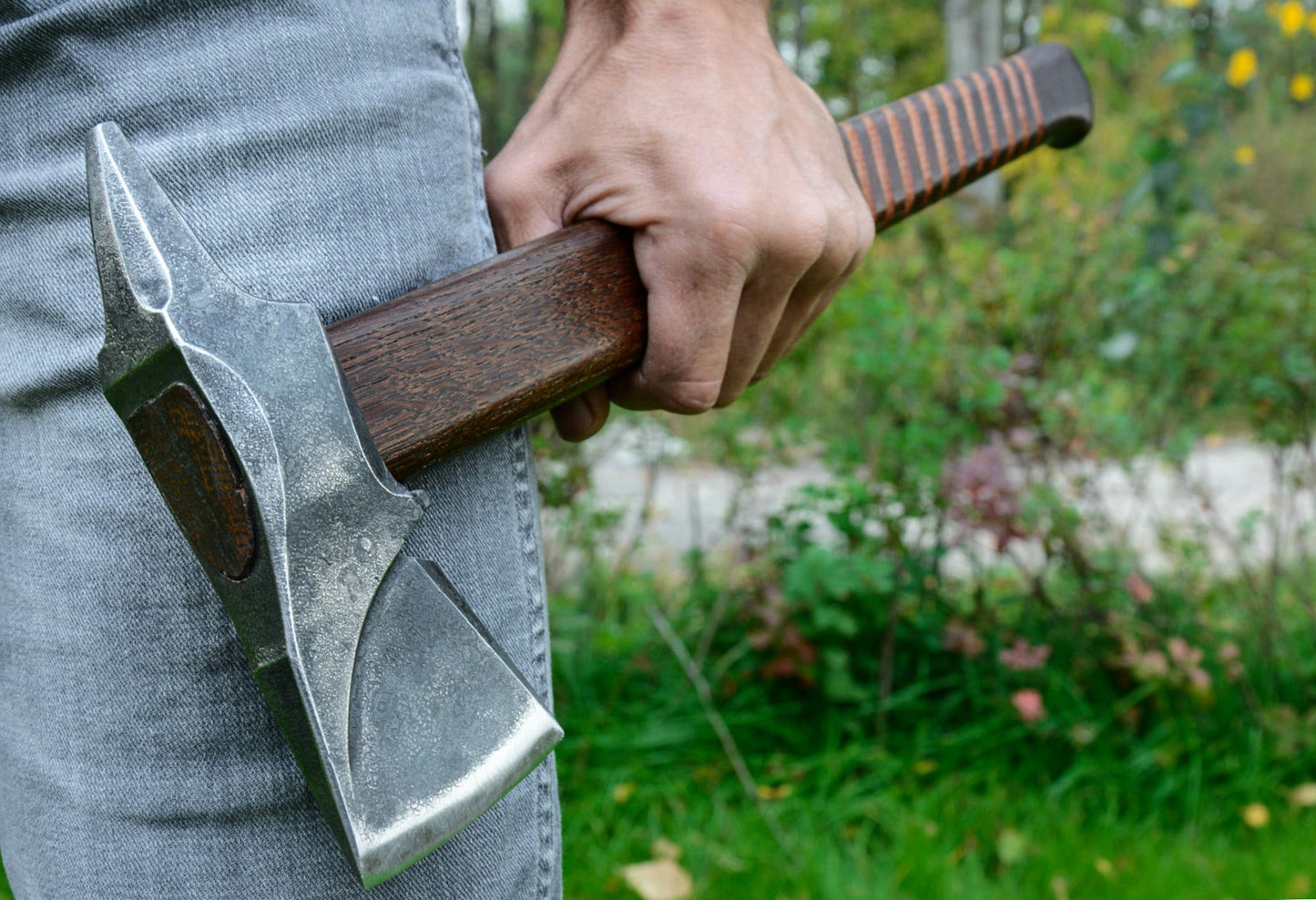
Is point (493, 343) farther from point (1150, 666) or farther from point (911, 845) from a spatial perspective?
point (1150, 666)

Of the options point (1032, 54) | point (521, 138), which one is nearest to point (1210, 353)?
point (1032, 54)

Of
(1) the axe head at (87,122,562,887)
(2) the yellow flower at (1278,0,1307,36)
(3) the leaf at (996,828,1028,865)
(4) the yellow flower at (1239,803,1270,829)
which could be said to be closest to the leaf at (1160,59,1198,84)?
(2) the yellow flower at (1278,0,1307,36)

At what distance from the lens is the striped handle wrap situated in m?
1.21

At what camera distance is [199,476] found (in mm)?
656

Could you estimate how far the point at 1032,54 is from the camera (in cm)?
136

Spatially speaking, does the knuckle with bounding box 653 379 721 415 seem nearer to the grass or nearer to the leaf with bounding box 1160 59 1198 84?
the grass

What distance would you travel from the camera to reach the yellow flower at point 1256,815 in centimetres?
225

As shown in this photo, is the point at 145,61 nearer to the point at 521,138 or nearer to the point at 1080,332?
the point at 521,138

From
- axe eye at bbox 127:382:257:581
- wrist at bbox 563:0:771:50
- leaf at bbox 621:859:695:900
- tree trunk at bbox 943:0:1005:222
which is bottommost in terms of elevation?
tree trunk at bbox 943:0:1005:222

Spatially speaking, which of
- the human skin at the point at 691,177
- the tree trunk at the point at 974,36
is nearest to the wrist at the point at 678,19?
the human skin at the point at 691,177

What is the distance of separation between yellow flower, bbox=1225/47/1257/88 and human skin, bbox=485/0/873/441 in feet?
8.51

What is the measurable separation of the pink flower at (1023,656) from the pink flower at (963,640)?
6 centimetres

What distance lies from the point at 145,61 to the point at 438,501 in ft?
1.24

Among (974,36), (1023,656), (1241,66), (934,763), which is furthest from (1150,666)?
(974,36)
